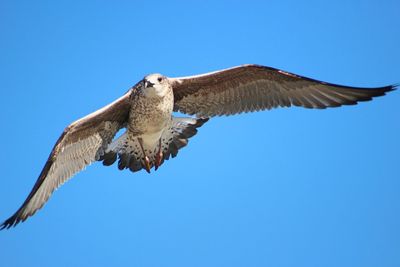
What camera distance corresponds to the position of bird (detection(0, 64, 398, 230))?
7423 millimetres

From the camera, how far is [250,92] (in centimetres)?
798

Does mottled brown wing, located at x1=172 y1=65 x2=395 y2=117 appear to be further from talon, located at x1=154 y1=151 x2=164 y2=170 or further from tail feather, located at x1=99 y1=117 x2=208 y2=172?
talon, located at x1=154 y1=151 x2=164 y2=170

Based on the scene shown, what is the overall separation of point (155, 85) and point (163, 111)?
1.43 ft

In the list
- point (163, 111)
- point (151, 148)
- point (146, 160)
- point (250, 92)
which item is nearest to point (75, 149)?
point (146, 160)

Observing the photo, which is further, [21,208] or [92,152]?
[92,152]

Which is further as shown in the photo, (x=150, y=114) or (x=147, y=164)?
(x=147, y=164)

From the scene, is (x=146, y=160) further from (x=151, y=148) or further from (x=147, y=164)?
(x=151, y=148)

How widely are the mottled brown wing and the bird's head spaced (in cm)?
37

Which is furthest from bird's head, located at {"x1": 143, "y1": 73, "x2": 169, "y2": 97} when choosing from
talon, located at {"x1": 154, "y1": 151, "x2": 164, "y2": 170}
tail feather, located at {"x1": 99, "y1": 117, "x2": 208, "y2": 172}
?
talon, located at {"x1": 154, "y1": 151, "x2": 164, "y2": 170}

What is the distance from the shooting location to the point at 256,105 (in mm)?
8039

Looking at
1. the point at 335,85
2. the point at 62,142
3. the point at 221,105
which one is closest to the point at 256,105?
the point at 221,105

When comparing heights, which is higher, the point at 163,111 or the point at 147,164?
the point at 163,111

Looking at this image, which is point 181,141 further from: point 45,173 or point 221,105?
point 45,173

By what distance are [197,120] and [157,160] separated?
31.9 inches
